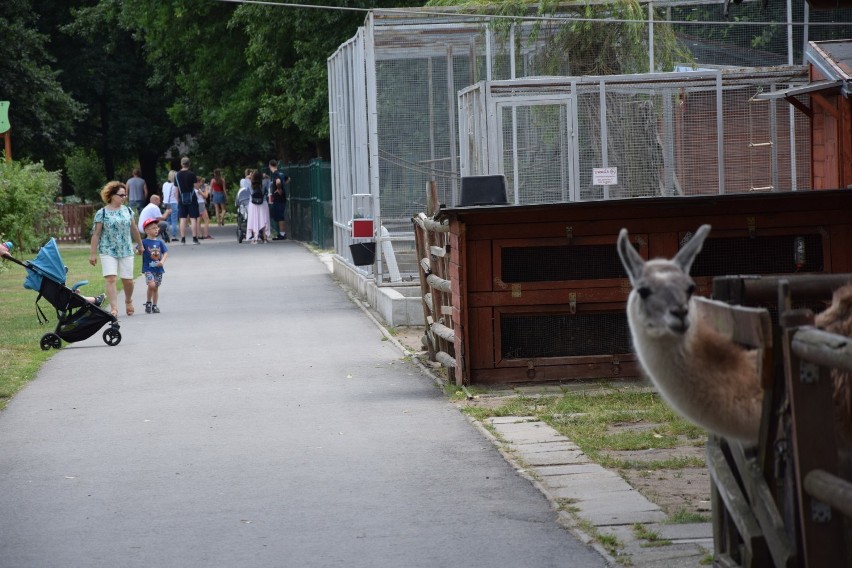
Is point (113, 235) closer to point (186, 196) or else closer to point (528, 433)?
point (528, 433)

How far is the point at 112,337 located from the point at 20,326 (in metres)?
2.81

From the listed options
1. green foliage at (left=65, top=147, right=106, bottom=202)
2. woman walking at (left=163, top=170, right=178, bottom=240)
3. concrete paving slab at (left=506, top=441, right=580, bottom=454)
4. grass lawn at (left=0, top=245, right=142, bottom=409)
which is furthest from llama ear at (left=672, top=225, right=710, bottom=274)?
green foliage at (left=65, top=147, right=106, bottom=202)

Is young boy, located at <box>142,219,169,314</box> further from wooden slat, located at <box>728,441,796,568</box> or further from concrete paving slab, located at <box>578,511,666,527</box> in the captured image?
wooden slat, located at <box>728,441,796,568</box>

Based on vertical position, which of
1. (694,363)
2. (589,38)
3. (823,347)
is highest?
(589,38)

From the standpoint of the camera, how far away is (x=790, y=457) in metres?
4.68

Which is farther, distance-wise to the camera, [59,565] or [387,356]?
[387,356]

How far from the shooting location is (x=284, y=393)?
12.4m

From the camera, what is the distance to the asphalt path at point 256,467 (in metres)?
6.91

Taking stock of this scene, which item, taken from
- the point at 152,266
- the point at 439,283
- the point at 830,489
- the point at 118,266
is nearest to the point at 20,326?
the point at 118,266

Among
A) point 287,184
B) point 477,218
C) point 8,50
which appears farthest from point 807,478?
point 8,50

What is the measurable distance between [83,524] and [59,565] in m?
0.87

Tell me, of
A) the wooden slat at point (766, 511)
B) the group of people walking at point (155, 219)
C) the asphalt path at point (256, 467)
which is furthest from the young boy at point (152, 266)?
the wooden slat at point (766, 511)

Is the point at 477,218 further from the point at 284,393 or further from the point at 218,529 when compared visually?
the point at 218,529

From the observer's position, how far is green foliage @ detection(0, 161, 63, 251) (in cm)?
2725
